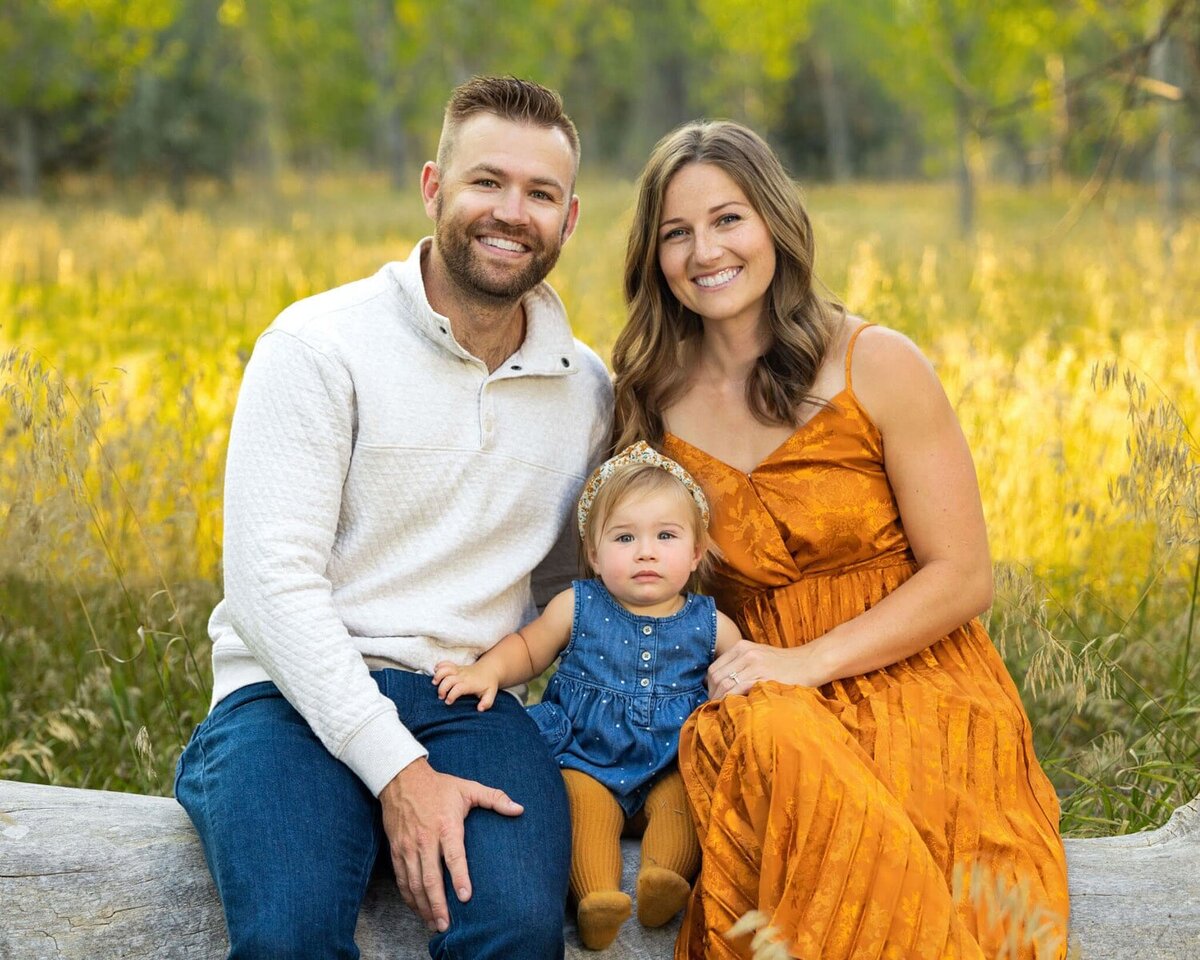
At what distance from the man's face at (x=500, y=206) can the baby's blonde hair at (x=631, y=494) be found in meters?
0.49

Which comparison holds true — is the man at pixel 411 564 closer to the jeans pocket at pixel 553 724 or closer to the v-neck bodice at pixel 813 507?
the jeans pocket at pixel 553 724

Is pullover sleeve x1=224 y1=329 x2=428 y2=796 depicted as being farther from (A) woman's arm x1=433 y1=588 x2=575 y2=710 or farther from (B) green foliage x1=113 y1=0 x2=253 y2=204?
(B) green foliage x1=113 y1=0 x2=253 y2=204

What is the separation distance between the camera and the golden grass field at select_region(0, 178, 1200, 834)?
9.18ft

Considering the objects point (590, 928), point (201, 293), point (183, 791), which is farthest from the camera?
point (201, 293)

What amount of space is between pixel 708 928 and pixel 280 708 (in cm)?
94

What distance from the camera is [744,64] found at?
27.6 meters

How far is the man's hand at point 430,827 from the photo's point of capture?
2.08 meters

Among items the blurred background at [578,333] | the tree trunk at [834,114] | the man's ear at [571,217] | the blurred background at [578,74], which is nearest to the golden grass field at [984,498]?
the blurred background at [578,333]

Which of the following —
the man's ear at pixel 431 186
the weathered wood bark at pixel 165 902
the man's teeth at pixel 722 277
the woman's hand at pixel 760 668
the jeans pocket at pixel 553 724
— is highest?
the man's ear at pixel 431 186

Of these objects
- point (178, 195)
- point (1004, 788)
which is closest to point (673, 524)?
point (1004, 788)

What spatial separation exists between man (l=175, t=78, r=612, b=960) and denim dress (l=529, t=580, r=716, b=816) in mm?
115

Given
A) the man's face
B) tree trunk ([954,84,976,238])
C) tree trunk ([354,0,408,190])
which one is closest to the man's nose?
the man's face

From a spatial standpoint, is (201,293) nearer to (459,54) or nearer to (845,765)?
(845,765)

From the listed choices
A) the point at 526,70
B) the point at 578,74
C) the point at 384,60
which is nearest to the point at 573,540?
the point at 526,70
